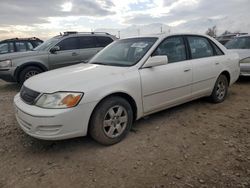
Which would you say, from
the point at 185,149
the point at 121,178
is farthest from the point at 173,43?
the point at 121,178

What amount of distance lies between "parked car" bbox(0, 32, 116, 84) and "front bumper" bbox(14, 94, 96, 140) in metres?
4.08

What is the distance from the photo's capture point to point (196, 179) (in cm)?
281

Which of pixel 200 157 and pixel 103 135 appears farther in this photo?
pixel 103 135

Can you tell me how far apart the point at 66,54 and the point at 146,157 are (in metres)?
5.82

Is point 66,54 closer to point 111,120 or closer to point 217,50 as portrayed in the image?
point 217,50

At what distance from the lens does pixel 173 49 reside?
4.52 m

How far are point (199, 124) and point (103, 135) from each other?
5.81ft

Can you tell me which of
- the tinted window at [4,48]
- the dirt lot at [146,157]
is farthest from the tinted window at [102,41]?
the dirt lot at [146,157]

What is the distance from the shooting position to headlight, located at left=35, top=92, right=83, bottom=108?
10.4ft

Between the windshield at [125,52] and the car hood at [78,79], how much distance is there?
0.94 feet

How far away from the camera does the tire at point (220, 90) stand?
534cm

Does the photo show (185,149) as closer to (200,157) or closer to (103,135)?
(200,157)

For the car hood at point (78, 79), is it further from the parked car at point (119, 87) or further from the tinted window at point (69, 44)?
the tinted window at point (69, 44)

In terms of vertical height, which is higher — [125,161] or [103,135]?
[103,135]
